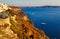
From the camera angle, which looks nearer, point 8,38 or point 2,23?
point 8,38

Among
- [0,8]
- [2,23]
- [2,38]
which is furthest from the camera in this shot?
[0,8]

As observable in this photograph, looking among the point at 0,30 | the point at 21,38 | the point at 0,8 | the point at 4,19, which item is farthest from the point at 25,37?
the point at 0,8

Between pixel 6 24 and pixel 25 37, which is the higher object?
pixel 6 24

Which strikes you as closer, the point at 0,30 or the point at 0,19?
the point at 0,30

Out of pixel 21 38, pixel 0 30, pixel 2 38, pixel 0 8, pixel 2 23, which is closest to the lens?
pixel 2 38

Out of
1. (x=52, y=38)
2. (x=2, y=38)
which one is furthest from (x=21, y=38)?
(x=52, y=38)

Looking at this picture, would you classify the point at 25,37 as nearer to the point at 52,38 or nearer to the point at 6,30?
the point at 6,30

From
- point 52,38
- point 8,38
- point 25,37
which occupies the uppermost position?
point 8,38

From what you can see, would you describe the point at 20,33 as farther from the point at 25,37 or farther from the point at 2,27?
the point at 2,27

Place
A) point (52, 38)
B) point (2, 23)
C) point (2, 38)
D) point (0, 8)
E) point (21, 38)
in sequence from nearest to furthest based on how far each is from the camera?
point (2, 38), point (2, 23), point (21, 38), point (0, 8), point (52, 38)
